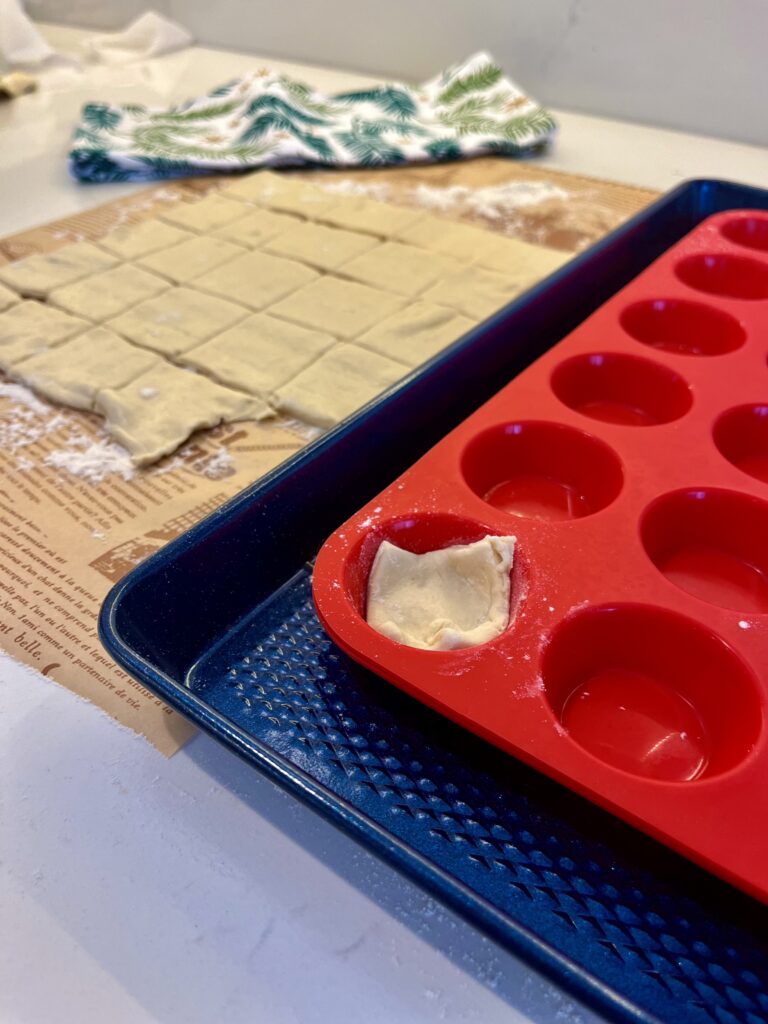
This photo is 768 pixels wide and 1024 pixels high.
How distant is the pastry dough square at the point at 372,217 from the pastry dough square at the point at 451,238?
2 cm

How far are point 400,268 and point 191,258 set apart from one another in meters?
0.32

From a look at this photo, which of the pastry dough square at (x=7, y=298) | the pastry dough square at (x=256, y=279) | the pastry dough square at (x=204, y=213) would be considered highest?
the pastry dough square at (x=204, y=213)

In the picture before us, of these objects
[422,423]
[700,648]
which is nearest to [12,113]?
[422,423]

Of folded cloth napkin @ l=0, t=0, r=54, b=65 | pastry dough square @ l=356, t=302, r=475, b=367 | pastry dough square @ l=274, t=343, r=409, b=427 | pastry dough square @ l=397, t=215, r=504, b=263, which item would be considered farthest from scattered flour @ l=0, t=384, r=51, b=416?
folded cloth napkin @ l=0, t=0, r=54, b=65

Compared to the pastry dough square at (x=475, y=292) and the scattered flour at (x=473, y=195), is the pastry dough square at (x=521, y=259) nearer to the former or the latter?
the pastry dough square at (x=475, y=292)

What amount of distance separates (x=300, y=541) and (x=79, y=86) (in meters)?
1.81

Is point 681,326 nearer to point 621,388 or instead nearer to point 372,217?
point 621,388

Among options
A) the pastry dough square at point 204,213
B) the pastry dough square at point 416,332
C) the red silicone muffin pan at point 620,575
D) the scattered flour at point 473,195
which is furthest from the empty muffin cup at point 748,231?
the pastry dough square at point 204,213

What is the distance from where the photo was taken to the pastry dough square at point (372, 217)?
135 centimetres

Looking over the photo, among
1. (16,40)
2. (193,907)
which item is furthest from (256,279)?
(16,40)

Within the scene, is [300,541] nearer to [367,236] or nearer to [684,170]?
[367,236]

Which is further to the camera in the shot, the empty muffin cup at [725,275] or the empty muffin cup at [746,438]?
the empty muffin cup at [725,275]

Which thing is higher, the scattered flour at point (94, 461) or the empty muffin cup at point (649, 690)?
the empty muffin cup at point (649, 690)

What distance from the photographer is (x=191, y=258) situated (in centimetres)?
127
